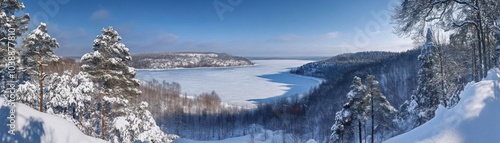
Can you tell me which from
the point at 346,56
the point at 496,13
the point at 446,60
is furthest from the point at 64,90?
the point at 346,56

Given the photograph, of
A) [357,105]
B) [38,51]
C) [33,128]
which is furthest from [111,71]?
[357,105]

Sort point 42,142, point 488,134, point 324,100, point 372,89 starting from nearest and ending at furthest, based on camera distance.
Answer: point 488,134, point 42,142, point 372,89, point 324,100

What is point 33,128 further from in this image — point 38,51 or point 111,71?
point 38,51

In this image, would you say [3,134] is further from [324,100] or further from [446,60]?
[324,100]

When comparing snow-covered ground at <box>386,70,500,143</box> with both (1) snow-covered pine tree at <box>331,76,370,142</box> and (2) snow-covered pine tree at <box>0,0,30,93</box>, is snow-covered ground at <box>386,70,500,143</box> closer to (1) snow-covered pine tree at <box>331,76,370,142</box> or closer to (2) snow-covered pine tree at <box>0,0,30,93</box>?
(2) snow-covered pine tree at <box>0,0,30,93</box>

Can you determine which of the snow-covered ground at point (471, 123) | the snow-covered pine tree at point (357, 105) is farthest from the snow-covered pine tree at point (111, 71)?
the snow-covered pine tree at point (357, 105)

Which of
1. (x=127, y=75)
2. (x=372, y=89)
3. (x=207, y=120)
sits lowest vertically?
(x=207, y=120)

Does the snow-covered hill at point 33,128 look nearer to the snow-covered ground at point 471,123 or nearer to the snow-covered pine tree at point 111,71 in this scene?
the snow-covered ground at point 471,123
